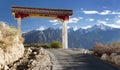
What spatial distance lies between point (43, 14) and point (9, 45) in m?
A: 21.0

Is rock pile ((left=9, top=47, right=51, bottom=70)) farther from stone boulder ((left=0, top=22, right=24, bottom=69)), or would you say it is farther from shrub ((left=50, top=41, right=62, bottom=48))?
shrub ((left=50, top=41, right=62, bottom=48))

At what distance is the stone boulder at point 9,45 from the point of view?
2346 cm

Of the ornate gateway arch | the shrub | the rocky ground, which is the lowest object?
the rocky ground

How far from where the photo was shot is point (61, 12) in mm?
45719

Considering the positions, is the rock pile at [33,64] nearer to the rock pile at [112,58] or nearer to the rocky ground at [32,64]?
the rocky ground at [32,64]

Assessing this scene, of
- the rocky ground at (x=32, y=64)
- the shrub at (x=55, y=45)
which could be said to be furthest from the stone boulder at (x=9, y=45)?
the shrub at (x=55, y=45)

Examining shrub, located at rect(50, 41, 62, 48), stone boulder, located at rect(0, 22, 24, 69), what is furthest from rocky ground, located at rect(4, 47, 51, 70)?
shrub, located at rect(50, 41, 62, 48)

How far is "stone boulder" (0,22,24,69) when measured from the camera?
23.5 metres

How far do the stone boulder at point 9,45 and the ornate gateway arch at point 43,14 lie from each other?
1618cm

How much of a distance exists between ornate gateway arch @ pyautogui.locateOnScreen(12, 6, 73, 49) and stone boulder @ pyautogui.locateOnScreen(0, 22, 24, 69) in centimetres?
1618

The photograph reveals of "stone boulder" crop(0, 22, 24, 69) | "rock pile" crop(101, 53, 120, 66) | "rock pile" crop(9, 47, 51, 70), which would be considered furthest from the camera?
"rock pile" crop(101, 53, 120, 66)

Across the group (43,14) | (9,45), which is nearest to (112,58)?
(9,45)

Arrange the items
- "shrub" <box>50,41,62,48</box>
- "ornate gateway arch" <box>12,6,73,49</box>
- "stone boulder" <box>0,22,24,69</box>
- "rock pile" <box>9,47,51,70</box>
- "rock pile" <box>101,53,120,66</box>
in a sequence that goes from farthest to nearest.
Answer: "ornate gateway arch" <box>12,6,73,49</box>, "shrub" <box>50,41,62,48</box>, "rock pile" <box>101,53,120,66</box>, "stone boulder" <box>0,22,24,69</box>, "rock pile" <box>9,47,51,70</box>

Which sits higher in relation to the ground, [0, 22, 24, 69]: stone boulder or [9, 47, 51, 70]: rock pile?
[0, 22, 24, 69]: stone boulder
